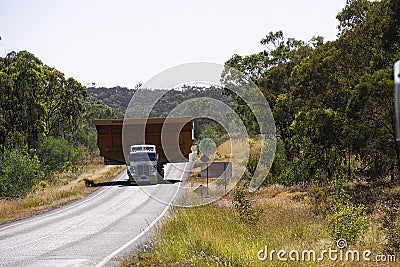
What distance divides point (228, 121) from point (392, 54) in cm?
902

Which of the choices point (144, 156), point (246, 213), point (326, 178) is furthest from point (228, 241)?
point (144, 156)

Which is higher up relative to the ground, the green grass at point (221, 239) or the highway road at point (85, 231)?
the green grass at point (221, 239)

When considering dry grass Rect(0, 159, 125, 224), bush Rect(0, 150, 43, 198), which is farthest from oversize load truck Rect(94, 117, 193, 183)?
bush Rect(0, 150, 43, 198)

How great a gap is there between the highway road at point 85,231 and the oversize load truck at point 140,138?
438cm

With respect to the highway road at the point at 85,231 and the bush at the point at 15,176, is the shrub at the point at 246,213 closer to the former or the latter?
the highway road at the point at 85,231

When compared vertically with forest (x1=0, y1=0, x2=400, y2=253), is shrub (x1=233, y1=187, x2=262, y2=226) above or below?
below

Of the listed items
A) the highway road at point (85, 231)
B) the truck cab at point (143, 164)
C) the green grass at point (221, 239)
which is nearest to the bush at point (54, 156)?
the truck cab at point (143, 164)

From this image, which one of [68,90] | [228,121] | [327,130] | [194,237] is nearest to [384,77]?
[327,130]

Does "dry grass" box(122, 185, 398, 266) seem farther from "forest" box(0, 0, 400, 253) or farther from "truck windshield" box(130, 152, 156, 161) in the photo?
"truck windshield" box(130, 152, 156, 161)

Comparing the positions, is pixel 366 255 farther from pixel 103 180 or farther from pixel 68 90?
pixel 68 90

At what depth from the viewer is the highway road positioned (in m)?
13.1

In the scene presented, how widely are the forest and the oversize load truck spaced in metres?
3.76

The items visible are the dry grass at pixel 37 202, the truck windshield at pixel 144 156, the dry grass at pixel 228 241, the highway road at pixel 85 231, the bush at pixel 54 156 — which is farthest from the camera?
the bush at pixel 54 156

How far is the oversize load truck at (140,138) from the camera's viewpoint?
116 feet
